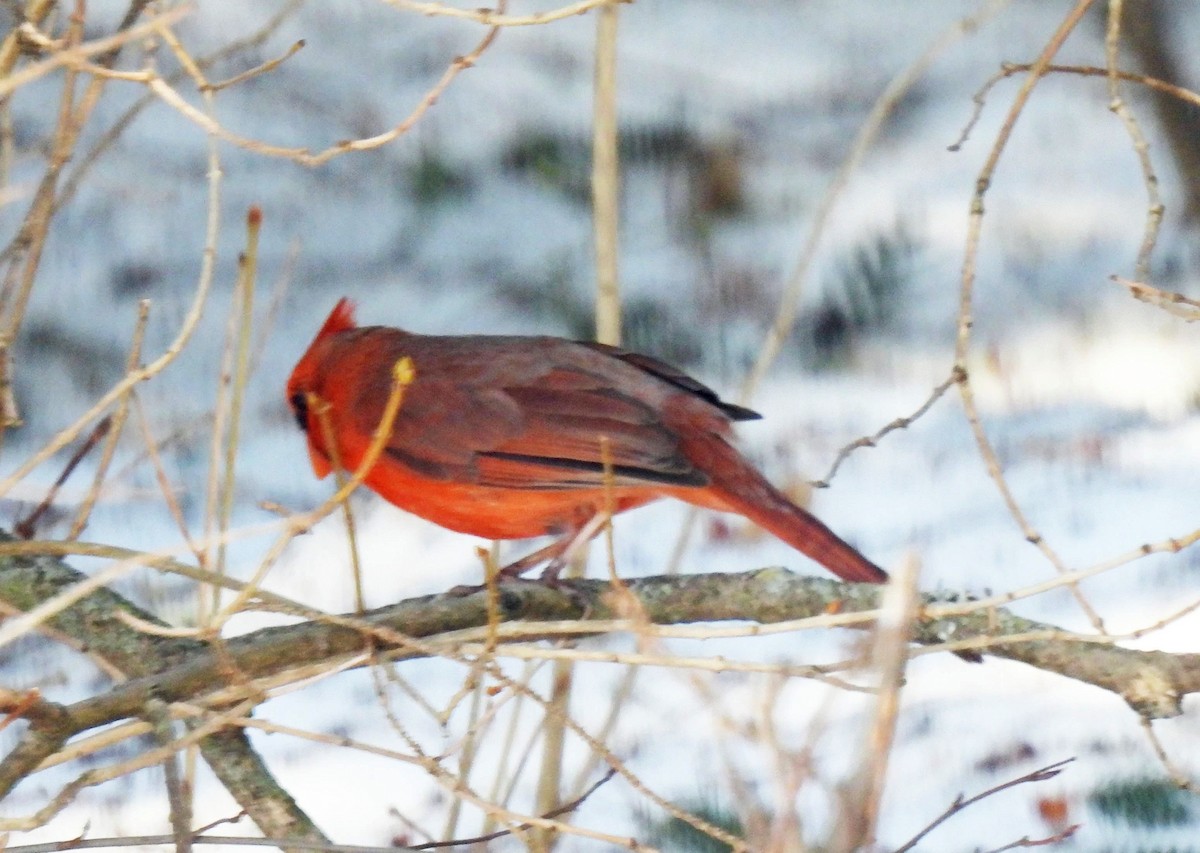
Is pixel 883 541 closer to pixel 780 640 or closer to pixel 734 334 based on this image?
pixel 780 640

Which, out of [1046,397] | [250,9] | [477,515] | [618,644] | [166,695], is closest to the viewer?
[166,695]

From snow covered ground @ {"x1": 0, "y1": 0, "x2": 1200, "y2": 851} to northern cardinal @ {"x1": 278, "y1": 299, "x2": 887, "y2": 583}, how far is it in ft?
2.11

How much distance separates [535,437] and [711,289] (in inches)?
66.0

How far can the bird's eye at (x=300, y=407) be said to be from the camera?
281 cm

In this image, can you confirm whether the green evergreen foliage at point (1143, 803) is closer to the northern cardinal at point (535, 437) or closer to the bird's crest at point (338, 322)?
the northern cardinal at point (535, 437)

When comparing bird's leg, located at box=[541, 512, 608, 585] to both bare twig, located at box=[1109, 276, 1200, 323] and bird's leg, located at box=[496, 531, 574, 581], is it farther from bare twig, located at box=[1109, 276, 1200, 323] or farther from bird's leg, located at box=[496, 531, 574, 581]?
bare twig, located at box=[1109, 276, 1200, 323]

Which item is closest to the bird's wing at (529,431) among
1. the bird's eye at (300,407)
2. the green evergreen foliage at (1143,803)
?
the bird's eye at (300,407)

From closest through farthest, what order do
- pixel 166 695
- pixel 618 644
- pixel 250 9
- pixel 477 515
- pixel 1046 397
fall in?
pixel 166 695
pixel 477 515
pixel 618 644
pixel 1046 397
pixel 250 9

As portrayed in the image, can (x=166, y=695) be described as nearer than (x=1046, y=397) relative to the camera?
Yes

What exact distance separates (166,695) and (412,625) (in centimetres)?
35

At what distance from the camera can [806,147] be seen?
442 cm

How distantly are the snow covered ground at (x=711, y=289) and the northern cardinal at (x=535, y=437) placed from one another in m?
0.64

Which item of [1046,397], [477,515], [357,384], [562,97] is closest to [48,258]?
[562,97]

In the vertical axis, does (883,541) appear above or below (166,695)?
above
